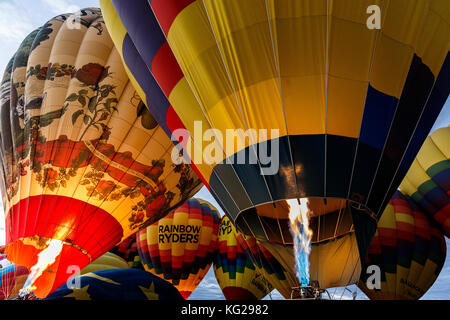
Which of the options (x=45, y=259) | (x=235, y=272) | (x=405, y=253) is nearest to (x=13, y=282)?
(x=45, y=259)

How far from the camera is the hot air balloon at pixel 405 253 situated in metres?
9.41

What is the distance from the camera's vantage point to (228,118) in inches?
156

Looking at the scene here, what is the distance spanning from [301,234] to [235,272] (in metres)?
7.74

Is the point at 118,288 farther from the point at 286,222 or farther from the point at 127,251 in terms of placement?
the point at 127,251

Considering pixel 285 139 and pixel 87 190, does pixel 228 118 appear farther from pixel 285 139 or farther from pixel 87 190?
pixel 87 190

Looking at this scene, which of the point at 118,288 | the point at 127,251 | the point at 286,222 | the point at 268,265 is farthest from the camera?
the point at 127,251

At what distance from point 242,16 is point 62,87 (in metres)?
4.01

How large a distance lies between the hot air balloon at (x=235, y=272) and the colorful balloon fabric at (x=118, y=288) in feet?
23.9

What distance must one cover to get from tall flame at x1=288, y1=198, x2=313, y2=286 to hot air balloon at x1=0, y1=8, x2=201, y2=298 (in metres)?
3.37

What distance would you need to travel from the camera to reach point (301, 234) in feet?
13.5

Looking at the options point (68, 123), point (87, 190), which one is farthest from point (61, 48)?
point (87, 190)

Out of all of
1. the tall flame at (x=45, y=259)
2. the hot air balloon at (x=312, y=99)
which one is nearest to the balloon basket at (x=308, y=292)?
the hot air balloon at (x=312, y=99)

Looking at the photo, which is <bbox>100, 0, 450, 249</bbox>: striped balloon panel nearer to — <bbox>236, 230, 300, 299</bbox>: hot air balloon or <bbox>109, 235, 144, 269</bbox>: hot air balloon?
<bbox>236, 230, 300, 299</bbox>: hot air balloon

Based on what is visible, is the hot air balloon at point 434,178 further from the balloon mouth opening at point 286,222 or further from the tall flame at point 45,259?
the tall flame at point 45,259
